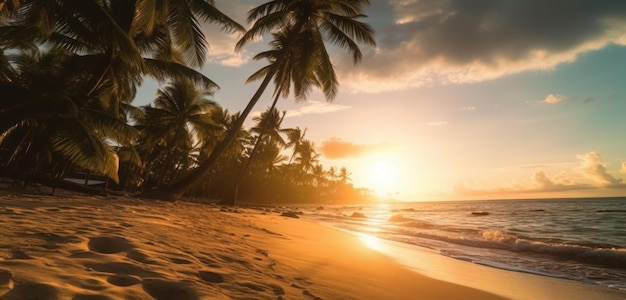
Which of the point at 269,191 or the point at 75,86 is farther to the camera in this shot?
the point at 269,191

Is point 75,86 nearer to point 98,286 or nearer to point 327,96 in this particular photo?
point 327,96

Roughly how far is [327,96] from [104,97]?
30.8 ft

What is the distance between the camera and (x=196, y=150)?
32.7 m

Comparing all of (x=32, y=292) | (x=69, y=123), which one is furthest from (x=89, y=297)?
(x=69, y=123)

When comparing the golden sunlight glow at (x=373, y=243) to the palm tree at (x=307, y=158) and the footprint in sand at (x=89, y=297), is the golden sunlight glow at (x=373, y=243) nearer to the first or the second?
the footprint in sand at (x=89, y=297)

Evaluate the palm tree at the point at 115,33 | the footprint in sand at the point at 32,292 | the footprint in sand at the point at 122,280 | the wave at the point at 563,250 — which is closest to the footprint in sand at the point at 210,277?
the footprint in sand at the point at 122,280

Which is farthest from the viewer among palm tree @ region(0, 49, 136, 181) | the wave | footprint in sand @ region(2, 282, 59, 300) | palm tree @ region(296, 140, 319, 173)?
palm tree @ region(296, 140, 319, 173)

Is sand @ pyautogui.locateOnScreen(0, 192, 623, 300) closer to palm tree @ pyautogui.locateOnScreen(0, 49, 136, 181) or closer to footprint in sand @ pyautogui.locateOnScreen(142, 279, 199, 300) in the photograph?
footprint in sand @ pyautogui.locateOnScreen(142, 279, 199, 300)

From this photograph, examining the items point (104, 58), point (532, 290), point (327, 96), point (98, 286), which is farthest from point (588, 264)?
point (104, 58)

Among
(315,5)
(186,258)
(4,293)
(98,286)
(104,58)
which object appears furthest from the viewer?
(315,5)

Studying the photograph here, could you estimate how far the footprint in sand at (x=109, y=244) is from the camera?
2.57m

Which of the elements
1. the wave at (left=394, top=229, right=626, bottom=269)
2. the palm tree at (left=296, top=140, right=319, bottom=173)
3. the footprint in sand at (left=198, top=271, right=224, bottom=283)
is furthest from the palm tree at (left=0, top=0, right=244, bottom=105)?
the palm tree at (left=296, top=140, right=319, bottom=173)

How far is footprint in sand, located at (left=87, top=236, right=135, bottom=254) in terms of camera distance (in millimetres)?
2570

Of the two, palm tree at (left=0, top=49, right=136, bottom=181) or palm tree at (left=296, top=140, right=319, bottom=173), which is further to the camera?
palm tree at (left=296, top=140, right=319, bottom=173)
